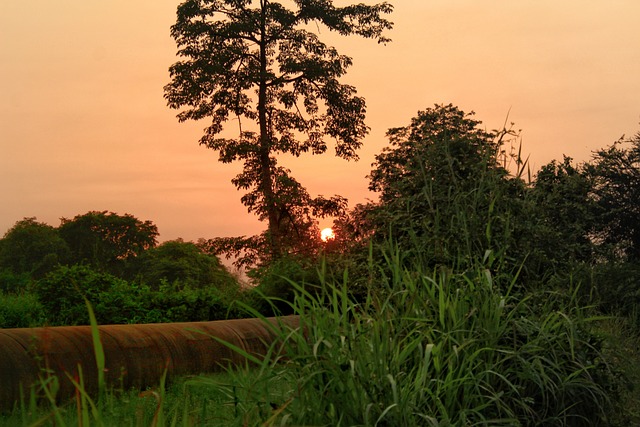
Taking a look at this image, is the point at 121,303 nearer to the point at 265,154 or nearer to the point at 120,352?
the point at 120,352

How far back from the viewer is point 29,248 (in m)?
43.9

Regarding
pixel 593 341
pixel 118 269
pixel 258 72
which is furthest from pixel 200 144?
pixel 593 341

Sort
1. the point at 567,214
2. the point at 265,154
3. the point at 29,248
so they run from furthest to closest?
the point at 29,248 < the point at 265,154 < the point at 567,214

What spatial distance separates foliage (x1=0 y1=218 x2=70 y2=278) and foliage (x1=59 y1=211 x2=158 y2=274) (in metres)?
0.89

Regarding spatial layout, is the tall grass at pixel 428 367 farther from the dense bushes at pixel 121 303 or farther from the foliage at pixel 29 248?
the foliage at pixel 29 248

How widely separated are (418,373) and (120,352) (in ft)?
15.4

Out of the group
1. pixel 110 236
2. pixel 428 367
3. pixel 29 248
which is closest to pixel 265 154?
pixel 110 236

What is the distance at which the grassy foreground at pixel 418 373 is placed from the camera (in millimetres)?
4660

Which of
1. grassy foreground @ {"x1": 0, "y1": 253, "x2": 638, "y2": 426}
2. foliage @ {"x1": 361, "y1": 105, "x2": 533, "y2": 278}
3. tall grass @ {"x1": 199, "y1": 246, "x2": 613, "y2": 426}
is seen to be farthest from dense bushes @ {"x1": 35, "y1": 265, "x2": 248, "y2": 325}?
tall grass @ {"x1": 199, "y1": 246, "x2": 613, "y2": 426}

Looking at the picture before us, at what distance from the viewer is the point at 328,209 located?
31.0 m

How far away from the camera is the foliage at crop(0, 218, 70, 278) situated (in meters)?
43.8

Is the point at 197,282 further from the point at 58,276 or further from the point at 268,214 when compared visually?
the point at 58,276

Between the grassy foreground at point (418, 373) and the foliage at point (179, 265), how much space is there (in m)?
32.0

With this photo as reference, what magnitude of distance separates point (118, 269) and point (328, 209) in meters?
18.0
